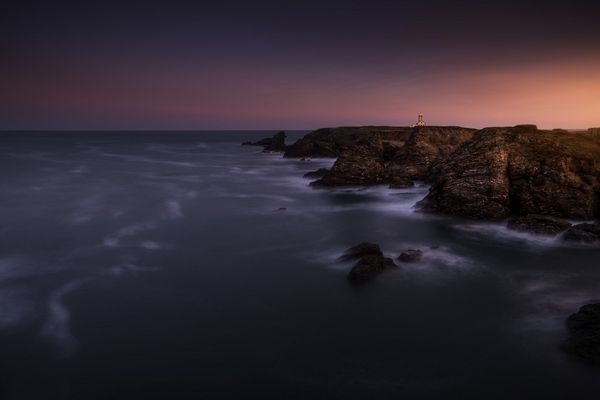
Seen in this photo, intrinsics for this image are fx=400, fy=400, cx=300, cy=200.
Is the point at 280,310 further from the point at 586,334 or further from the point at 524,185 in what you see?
the point at 524,185

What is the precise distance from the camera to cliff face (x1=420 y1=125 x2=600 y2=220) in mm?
→ 16408

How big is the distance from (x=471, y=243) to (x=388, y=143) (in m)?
23.3

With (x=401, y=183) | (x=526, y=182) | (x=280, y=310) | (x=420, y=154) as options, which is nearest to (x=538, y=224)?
(x=526, y=182)

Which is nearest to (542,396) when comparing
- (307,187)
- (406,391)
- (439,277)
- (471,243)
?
(406,391)

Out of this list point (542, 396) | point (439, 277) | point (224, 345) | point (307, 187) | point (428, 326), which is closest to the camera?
point (542, 396)

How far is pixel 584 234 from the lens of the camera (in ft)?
43.9

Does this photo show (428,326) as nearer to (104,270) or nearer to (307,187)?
(104,270)

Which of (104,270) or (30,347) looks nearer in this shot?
(30,347)

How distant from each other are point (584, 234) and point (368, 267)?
7924 millimetres

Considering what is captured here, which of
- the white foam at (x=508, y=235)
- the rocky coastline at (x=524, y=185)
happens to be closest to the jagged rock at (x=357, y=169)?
the rocky coastline at (x=524, y=185)

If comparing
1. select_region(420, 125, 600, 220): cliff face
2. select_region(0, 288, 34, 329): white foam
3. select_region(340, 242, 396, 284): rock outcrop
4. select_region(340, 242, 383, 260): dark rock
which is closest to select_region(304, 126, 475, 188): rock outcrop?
select_region(420, 125, 600, 220): cliff face

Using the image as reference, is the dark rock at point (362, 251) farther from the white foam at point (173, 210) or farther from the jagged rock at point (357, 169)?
Result: the jagged rock at point (357, 169)

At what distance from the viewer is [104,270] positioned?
12484mm

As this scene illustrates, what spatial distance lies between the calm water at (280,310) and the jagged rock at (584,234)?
0.65 m
